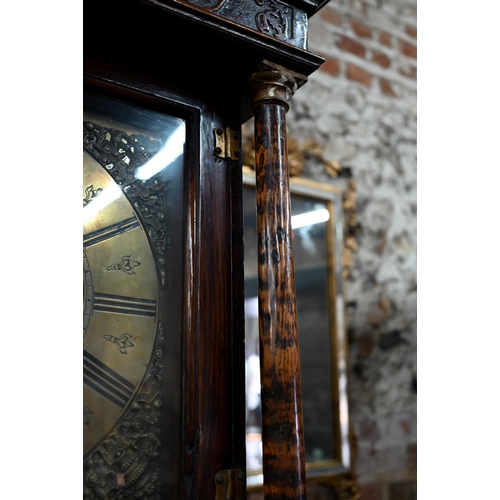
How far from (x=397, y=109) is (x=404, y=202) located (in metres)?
0.50

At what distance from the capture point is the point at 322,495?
2.25m

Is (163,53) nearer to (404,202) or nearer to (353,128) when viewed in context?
(353,128)

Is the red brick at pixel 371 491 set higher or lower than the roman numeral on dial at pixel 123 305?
lower

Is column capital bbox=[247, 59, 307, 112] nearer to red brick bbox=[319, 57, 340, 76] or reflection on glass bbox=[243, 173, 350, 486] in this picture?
A: reflection on glass bbox=[243, 173, 350, 486]

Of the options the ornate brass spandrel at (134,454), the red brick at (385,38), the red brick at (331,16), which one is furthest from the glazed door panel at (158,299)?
the red brick at (385,38)

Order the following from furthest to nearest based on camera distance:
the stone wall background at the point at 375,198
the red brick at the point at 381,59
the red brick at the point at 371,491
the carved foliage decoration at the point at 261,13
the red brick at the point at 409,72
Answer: the red brick at the point at 409,72 < the red brick at the point at 381,59 < the stone wall background at the point at 375,198 < the red brick at the point at 371,491 < the carved foliage decoration at the point at 261,13

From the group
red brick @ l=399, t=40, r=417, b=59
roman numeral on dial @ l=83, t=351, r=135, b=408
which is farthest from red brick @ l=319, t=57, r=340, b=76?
roman numeral on dial @ l=83, t=351, r=135, b=408

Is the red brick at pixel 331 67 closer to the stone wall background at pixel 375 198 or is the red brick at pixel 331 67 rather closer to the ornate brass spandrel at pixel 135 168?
the stone wall background at pixel 375 198

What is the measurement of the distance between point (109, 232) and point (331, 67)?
2.02 meters

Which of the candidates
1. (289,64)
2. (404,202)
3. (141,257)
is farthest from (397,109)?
(141,257)

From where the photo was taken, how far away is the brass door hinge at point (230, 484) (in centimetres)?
94

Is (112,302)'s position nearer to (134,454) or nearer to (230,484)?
(134,454)

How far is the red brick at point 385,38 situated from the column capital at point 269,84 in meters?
2.12

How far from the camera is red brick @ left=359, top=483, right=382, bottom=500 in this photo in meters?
2.40
